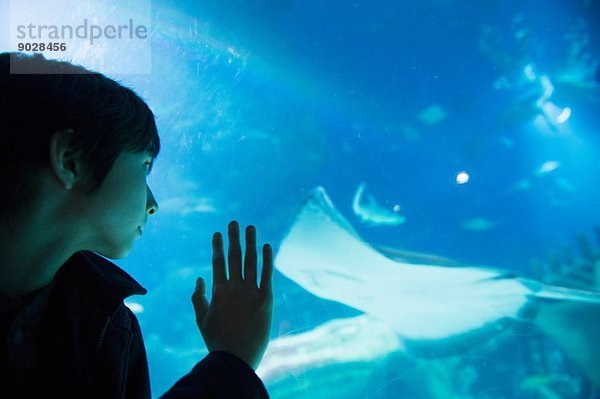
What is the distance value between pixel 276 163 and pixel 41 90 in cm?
185

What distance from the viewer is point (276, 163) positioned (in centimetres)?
243

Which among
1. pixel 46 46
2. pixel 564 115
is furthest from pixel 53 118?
pixel 564 115

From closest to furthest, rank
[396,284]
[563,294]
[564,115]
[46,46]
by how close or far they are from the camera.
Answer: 1. [46,46]
2. [563,294]
3. [396,284]
4. [564,115]

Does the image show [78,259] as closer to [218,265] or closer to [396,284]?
[218,265]

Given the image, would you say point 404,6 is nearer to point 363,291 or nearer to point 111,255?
point 363,291

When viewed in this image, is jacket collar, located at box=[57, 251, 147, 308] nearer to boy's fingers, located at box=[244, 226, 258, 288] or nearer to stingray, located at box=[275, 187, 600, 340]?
boy's fingers, located at box=[244, 226, 258, 288]

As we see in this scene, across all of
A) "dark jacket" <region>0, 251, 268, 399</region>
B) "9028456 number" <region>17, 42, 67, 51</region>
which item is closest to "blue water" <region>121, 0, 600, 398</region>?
"9028456 number" <region>17, 42, 67, 51</region>

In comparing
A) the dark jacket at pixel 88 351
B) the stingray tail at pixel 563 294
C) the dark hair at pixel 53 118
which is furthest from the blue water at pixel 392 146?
the dark jacket at pixel 88 351

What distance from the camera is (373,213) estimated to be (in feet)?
7.85

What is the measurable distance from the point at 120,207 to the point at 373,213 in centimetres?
191

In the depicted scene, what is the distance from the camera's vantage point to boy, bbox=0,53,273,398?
0.53 meters

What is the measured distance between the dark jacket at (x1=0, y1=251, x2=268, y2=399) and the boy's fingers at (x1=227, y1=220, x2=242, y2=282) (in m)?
0.14

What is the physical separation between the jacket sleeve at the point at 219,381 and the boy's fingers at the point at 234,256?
0.13m

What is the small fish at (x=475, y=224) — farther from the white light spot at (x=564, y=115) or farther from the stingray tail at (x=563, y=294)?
the white light spot at (x=564, y=115)
